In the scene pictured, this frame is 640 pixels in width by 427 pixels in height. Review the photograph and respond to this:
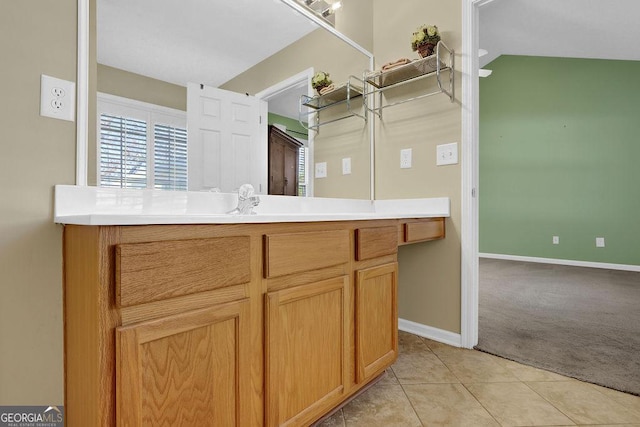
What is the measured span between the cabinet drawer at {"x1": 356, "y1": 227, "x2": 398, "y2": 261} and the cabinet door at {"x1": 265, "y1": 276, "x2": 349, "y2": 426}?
0.48 feet

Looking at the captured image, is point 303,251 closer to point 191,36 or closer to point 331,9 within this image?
point 191,36

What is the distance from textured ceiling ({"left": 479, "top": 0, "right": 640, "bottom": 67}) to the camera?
3.08 m

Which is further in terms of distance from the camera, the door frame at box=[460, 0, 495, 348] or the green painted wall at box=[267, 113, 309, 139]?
the door frame at box=[460, 0, 495, 348]

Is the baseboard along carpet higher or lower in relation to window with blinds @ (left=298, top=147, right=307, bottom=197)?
lower

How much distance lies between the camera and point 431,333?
202 cm

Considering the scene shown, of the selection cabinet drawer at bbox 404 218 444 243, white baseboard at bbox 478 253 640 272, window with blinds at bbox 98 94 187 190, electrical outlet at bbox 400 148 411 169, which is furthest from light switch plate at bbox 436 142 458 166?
white baseboard at bbox 478 253 640 272

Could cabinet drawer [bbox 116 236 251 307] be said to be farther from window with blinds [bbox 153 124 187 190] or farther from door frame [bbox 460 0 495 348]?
door frame [bbox 460 0 495 348]

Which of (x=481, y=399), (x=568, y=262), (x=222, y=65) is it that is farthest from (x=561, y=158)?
(x=222, y=65)

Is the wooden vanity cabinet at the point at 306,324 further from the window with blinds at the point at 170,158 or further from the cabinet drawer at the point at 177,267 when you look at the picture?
the window with blinds at the point at 170,158

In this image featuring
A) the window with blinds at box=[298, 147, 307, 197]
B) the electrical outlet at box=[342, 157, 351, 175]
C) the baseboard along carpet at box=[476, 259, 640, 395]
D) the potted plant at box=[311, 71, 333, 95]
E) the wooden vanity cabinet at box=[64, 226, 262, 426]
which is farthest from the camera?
the electrical outlet at box=[342, 157, 351, 175]

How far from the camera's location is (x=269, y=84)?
1.66m

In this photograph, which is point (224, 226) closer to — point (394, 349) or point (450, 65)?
point (394, 349)

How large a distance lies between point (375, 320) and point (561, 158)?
449 centimetres

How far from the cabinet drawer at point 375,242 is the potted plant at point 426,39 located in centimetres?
115
